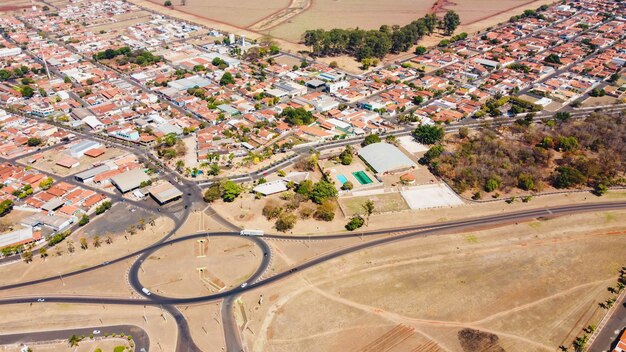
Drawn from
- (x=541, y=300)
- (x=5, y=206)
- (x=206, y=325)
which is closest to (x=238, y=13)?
(x=5, y=206)

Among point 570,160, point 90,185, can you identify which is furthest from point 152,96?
point 570,160

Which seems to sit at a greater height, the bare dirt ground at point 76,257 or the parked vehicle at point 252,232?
the parked vehicle at point 252,232

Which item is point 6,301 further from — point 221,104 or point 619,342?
point 619,342

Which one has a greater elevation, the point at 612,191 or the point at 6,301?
the point at 612,191

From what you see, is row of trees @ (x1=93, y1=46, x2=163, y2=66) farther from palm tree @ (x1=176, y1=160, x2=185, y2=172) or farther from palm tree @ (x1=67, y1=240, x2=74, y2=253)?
palm tree @ (x1=67, y1=240, x2=74, y2=253)

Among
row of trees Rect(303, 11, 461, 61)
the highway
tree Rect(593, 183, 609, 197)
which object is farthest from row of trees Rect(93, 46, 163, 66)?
tree Rect(593, 183, 609, 197)

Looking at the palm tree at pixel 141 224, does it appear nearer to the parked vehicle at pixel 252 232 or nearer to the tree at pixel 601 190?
the parked vehicle at pixel 252 232

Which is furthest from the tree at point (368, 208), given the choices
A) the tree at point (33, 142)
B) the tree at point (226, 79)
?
the tree at point (33, 142)
